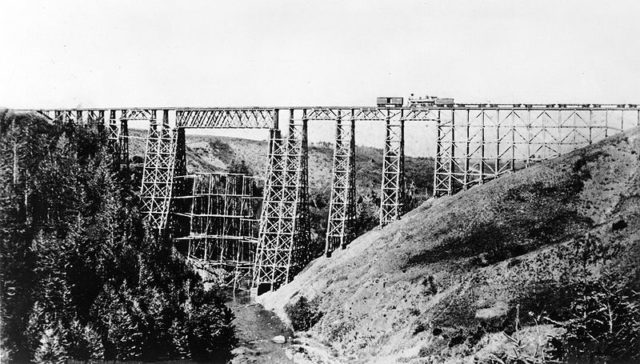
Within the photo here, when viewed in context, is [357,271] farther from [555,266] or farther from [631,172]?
[631,172]

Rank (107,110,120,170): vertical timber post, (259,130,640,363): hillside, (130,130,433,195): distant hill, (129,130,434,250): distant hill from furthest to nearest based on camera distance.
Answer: (130,130,433,195): distant hill, (129,130,434,250): distant hill, (107,110,120,170): vertical timber post, (259,130,640,363): hillside

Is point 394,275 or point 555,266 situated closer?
point 555,266

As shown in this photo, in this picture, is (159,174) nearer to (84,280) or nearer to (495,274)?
(84,280)

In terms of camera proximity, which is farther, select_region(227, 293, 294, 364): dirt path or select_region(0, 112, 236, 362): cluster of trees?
select_region(227, 293, 294, 364): dirt path

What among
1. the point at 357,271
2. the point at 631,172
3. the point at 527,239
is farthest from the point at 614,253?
the point at 357,271

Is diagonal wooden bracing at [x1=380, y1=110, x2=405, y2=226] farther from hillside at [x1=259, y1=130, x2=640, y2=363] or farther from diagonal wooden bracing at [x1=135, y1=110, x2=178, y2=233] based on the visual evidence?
diagonal wooden bracing at [x1=135, y1=110, x2=178, y2=233]

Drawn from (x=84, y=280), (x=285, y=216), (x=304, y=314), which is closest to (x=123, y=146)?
(x=285, y=216)

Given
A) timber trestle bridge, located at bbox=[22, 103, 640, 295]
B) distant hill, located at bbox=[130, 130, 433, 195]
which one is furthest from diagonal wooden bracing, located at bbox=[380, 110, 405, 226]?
distant hill, located at bbox=[130, 130, 433, 195]

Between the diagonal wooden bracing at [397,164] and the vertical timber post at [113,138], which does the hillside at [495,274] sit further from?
the vertical timber post at [113,138]
